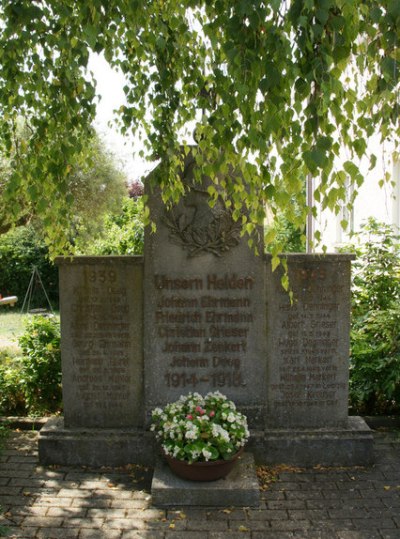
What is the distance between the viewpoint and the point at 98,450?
17.5 ft

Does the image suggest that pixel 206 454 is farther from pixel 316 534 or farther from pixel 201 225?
pixel 201 225

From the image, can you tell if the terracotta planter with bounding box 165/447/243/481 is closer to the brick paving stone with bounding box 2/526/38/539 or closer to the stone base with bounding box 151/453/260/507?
the stone base with bounding box 151/453/260/507

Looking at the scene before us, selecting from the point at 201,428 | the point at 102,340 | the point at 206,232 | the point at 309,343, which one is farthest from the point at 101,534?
the point at 206,232

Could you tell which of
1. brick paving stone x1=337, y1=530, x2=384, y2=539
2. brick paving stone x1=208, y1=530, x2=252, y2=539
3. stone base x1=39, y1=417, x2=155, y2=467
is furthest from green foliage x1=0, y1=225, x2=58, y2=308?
brick paving stone x1=337, y1=530, x2=384, y2=539

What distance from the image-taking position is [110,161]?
41.0ft

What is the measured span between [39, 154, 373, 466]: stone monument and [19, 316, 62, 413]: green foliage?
102 centimetres

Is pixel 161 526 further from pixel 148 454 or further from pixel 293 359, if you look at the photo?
pixel 293 359

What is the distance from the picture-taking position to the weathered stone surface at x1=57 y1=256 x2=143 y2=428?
5363mm

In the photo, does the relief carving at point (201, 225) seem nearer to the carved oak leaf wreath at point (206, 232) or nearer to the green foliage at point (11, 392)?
the carved oak leaf wreath at point (206, 232)

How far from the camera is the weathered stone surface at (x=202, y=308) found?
5219 millimetres

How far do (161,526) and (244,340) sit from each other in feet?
5.82

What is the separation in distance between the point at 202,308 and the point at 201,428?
1.11 m

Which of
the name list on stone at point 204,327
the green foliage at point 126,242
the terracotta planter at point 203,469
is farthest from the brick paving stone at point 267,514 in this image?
→ the green foliage at point 126,242

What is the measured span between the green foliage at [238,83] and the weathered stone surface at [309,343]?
3.58ft
